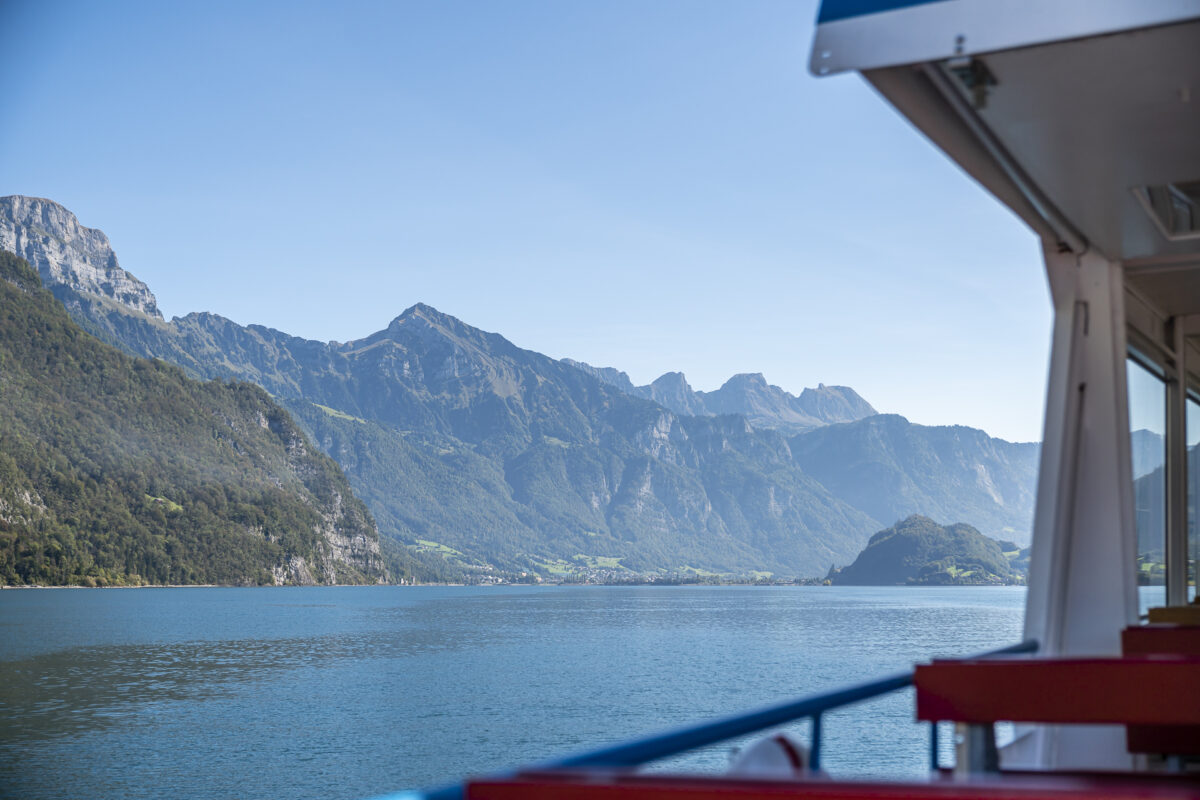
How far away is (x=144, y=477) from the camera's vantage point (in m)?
125

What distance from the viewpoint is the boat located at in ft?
5.08

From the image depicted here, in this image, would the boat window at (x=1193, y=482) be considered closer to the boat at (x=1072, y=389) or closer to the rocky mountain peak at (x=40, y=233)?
the boat at (x=1072, y=389)

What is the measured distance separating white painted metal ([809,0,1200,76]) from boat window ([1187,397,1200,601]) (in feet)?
17.8

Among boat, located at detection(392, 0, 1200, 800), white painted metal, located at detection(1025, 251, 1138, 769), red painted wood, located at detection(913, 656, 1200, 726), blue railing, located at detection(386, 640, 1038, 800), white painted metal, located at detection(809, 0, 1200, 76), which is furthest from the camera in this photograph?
white painted metal, located at detection(1025, 251, 1138, 769)

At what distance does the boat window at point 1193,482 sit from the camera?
7.14 metres

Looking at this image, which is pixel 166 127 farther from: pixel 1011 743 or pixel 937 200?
pixel 1011 743

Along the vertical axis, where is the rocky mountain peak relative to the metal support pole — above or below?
above

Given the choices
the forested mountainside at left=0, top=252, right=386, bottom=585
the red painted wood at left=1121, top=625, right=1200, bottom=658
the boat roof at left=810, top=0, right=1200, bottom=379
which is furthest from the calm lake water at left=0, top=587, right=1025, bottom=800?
the boat roof at left=810, top=0, right=1200, bottom=379

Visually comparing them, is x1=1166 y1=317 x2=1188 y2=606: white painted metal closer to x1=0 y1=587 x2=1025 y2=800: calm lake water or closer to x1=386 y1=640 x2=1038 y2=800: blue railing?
x1=386 y1=640 x2=1038 y2=800: blue railing

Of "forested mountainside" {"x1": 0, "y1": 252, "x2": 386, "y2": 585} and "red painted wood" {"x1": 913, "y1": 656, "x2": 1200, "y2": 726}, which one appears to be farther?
"forested mountainside" {"x1": 0, "y1": 252, "x2": 386, "y2": 585}

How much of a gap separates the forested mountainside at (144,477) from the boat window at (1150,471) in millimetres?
115252

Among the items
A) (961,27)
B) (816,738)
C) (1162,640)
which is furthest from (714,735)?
(1162,640)

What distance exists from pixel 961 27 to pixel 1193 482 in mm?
5896

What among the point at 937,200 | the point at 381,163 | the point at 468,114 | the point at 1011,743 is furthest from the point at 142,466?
the point at 1011,743
